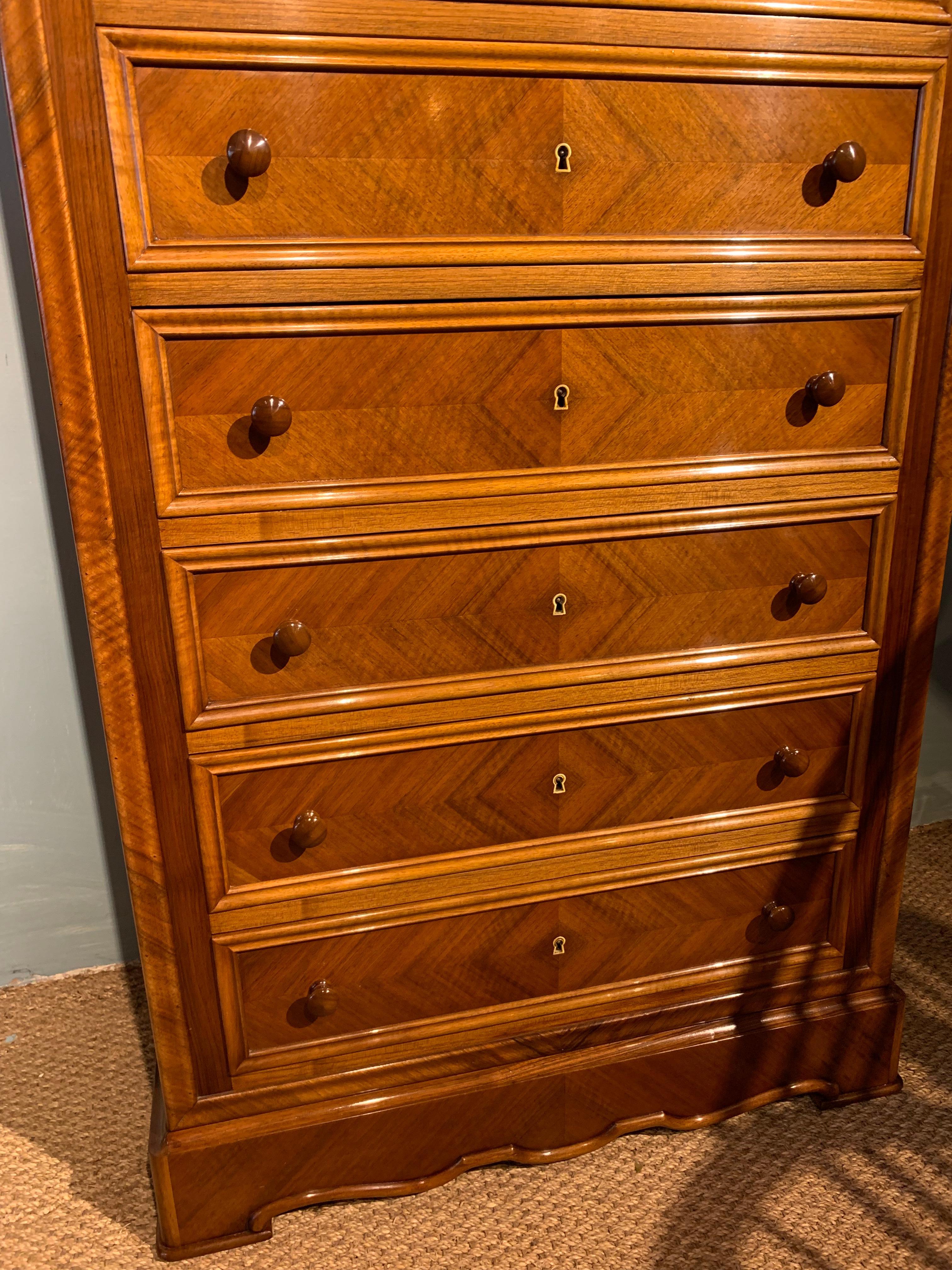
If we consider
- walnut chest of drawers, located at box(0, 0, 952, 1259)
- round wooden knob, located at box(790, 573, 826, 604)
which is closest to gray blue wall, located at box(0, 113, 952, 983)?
walnut chest of drawers, located at box(0, 0, 952, 1259)

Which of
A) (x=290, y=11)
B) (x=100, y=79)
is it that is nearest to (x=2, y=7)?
(x=100, y=79)

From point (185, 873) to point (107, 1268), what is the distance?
1.72 ft

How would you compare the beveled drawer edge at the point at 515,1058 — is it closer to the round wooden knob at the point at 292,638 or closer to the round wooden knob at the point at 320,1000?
the round wooden knob at the point at 320,1000

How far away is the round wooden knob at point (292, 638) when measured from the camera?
103cm

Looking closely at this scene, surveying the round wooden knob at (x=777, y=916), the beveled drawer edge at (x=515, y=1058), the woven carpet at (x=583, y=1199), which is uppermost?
the round wooden knob at (x=777, y=916)

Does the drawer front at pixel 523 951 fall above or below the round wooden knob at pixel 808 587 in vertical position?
below

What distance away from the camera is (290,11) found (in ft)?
2.85

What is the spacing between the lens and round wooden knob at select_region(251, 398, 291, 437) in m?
0.95

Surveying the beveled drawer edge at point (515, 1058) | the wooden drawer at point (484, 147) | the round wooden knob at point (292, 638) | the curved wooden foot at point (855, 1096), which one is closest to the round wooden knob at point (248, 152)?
the wooden drawer at point (484, 147)

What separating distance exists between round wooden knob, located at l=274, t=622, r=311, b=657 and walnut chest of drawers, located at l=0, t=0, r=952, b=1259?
16 mm

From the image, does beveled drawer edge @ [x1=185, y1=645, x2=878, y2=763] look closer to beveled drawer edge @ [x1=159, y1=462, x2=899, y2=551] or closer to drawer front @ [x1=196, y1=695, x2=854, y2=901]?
drawer front @ [x1=196, y1=695, x2=854, y2=901]

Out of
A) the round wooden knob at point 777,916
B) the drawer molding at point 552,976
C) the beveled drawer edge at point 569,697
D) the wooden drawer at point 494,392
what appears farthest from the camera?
the round wooden knob at point 777,916

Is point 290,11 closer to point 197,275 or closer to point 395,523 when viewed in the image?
point 197,275

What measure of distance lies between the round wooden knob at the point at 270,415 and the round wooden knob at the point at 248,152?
198mm
